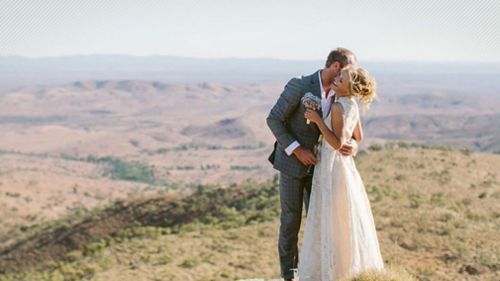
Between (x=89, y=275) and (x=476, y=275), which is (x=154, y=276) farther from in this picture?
(x=476, y=275)

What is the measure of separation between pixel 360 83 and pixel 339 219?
113cm

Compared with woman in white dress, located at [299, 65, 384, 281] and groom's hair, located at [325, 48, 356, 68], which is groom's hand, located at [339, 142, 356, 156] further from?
groom's hair, located at [325, 48, 356, 68]

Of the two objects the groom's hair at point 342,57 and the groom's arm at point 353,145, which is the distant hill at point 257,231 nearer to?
the groom's arm at point 353,145

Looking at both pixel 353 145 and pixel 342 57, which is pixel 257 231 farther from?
pixel 342 57

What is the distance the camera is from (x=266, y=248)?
1209 cm

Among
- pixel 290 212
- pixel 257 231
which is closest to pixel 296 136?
pixel 290 212

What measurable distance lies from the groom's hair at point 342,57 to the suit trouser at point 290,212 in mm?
1026

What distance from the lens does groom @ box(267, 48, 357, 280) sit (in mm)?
4809

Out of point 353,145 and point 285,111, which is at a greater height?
point 285,111

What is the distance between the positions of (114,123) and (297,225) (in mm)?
181524

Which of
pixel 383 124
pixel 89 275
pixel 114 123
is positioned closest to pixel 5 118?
pixel 114 123

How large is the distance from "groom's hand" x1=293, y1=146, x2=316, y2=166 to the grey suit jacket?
0.09 metres

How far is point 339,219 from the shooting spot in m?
4.93

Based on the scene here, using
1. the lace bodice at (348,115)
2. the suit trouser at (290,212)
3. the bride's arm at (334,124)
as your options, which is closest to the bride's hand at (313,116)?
the bride's arm at (334,124)
